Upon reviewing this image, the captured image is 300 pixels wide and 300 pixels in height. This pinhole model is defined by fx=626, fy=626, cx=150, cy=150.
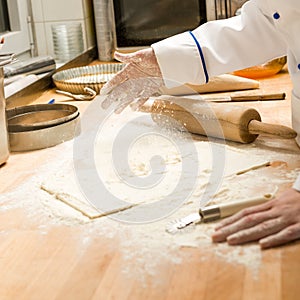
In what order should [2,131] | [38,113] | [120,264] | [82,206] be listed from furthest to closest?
1. [38,113]
2. [2,131]
3. [82,206]
4. [120,264]

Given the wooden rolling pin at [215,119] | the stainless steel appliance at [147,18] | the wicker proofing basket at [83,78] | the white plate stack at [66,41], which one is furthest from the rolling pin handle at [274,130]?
the white plate stack at [66,41]

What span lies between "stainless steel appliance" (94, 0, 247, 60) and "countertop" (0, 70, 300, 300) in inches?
47.9

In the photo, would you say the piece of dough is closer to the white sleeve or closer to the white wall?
the white sleeve

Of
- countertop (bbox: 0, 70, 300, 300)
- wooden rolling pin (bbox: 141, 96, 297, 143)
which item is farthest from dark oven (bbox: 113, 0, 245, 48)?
countertop (bbox: 0, 70, 300, 300)

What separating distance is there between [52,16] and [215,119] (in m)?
1.15

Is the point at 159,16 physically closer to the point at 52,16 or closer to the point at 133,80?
the point at 52,16

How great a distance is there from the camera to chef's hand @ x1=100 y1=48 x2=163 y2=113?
1391 mm

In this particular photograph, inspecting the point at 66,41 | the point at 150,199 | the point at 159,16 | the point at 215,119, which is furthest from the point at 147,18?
the point at 150,199

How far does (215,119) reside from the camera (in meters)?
1.33

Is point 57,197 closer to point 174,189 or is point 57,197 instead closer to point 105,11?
point 174,189

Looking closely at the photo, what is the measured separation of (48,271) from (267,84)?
1148mm

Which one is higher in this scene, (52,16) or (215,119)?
(52,16)

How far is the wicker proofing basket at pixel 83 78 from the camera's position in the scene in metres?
1.77

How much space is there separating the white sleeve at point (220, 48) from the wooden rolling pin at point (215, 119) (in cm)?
7
